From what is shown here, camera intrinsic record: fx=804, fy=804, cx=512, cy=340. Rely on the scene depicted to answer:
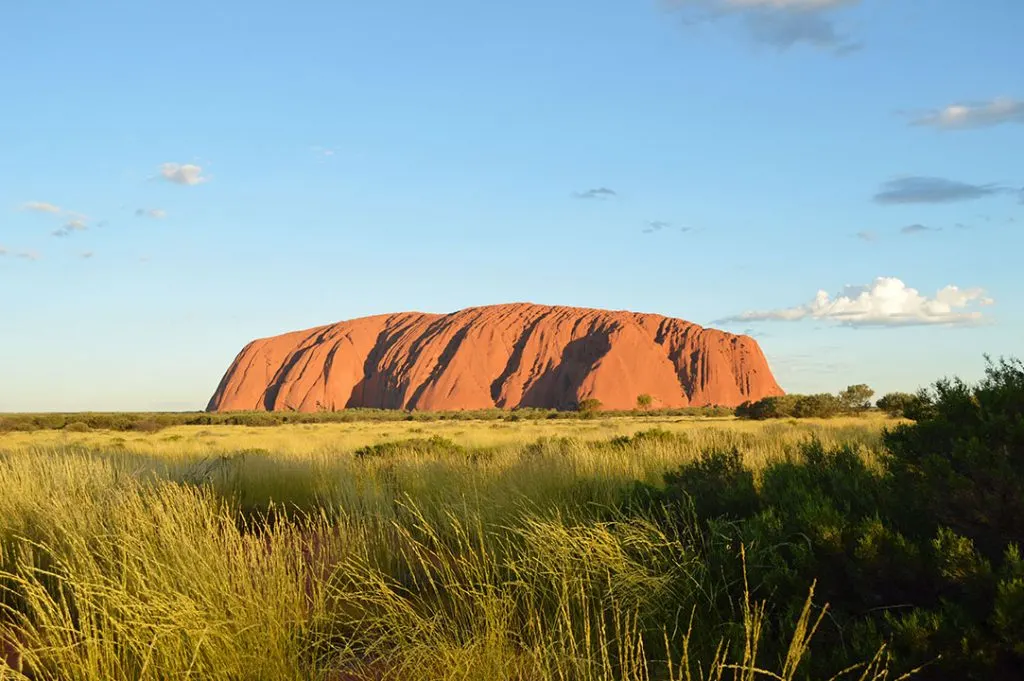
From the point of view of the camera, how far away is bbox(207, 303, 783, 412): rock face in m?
98.4

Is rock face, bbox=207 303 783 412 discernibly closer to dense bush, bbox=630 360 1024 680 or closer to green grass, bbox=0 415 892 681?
green grass, bbox=0 415 892 681

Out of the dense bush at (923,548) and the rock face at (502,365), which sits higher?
the rock face at (502,365)

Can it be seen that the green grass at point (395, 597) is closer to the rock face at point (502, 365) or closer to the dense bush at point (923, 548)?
the dense bush at point (923, 548)

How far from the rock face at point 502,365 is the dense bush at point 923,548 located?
286 feet

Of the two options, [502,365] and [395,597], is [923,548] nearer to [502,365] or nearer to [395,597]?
[395,597]

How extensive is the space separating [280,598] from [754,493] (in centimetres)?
317

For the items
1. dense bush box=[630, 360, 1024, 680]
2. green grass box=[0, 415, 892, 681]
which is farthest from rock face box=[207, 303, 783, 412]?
dense bush box=[630, 360, 1024, 680]

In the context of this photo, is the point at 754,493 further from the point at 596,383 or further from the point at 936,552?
the point at 596,383

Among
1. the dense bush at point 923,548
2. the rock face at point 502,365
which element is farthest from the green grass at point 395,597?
the rock face at point 502,365

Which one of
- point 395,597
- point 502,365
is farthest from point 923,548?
point 502,365

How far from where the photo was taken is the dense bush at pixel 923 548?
10.5 ft

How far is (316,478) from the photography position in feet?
35.4

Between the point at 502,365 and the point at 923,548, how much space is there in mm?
100360

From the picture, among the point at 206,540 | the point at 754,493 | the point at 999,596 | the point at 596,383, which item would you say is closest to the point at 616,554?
the point at 754,493
